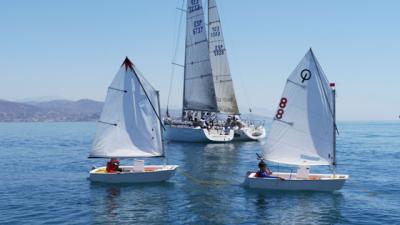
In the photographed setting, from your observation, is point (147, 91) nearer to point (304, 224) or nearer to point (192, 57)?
point (304, 224)

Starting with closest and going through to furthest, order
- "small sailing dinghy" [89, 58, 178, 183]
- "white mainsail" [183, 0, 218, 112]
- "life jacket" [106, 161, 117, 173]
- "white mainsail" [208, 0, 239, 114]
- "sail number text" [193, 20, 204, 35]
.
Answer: "life jacket" [106, 161, 117, 173] < "small sailing dinghy" [89, 58, 178, 183] < "white mainsail" [183, 0, 218, 112] < "sail number text" [193, 20, 204, 35] < "white mainsail" [208, 0, 239, 114]

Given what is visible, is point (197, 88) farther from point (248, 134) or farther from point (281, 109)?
point (281, 109)

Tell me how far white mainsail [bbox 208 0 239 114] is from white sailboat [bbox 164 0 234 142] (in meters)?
5.47

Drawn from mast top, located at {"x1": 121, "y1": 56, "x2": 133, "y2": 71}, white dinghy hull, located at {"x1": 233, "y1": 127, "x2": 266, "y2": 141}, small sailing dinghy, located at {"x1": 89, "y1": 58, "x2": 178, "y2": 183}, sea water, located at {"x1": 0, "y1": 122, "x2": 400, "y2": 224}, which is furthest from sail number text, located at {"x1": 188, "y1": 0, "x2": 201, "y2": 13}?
mast top, located at {"x1": 121, "y1": 56, "x2": 133, "y2": 71}

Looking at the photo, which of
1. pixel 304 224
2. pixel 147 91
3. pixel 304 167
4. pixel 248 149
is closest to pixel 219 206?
pixel 304 224

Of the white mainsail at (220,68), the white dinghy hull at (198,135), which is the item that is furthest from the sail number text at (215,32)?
the white dinghy hull at (198,135)

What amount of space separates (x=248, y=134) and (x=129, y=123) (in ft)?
172

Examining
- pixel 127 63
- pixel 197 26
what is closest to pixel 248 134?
pixel 197 26

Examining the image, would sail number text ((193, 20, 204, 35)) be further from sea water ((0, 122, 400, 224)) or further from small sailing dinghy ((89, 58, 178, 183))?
small sailing dinghy ((89, 58, 178, 183))

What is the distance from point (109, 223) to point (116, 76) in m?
17.3

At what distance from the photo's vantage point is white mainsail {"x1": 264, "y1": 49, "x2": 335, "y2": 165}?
125 ft

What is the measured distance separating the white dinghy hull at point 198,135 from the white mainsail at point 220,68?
333 inches

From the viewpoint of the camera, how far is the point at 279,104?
39.2 metres

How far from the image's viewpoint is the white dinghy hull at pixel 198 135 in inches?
3339
